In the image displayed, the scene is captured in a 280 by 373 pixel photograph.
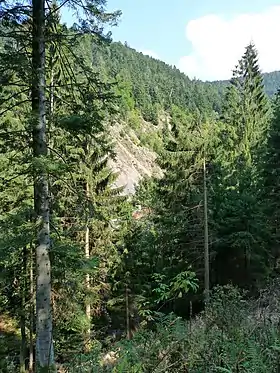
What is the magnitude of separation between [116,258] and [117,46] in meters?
140

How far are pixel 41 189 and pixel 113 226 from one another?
9692 millimetres

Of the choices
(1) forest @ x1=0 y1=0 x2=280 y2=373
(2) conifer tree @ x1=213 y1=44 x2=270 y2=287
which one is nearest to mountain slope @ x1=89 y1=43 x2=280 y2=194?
(1) forest @ x1=0 y1=0 x2=280 y2=373

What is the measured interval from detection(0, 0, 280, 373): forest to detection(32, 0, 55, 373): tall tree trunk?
0.02 metres

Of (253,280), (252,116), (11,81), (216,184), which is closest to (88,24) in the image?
(11,81)

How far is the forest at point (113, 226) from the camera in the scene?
3.71 metres

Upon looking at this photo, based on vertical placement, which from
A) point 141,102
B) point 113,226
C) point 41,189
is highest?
point 141,102

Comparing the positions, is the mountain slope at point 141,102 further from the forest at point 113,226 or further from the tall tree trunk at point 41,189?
the tall tree trunk at point 41,189

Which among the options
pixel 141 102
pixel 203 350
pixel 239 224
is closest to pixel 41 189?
pixel 203 350

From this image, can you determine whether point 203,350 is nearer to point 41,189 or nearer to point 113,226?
point 41,189

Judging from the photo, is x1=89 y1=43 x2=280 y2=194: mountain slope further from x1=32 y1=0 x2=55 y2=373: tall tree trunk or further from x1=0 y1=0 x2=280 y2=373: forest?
x1=32 y1=0 x2=55 y2=373: tall tree trunk

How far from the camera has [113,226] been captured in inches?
608

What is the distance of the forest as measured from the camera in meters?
3.71

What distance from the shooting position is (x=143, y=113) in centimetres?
10162

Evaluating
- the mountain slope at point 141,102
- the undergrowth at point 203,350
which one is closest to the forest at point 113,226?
the undergrowth at point 203,350
